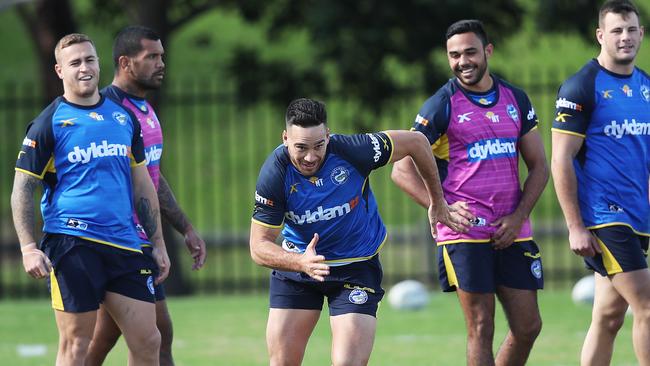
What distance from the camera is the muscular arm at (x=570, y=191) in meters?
7.57

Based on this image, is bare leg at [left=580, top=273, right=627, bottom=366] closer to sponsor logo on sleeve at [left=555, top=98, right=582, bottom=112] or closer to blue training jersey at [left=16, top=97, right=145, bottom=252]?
sponsor logo on sleeve at [left=555, top=98, right=582, bottom=112]

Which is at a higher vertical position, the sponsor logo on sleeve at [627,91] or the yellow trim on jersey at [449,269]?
the sponsor logo on sleeve at [627,91]

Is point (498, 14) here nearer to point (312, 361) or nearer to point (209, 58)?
point (312, 361)

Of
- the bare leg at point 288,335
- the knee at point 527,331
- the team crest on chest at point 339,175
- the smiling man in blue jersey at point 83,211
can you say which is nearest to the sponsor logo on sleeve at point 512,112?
the knee at point 527,331

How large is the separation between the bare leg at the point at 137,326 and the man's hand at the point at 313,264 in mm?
1198

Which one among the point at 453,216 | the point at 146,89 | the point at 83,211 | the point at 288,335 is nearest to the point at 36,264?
the point at 83,211

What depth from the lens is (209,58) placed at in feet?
129

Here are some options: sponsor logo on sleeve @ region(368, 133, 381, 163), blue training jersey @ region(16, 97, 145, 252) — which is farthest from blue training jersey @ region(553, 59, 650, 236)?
blue training jersey @ region(16, 97, 145, 252)

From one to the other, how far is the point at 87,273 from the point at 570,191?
9.54 ft

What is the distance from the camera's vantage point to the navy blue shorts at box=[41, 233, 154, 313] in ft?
23.5

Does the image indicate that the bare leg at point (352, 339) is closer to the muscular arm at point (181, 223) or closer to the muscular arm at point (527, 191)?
the muscular arm at point (527, 191)

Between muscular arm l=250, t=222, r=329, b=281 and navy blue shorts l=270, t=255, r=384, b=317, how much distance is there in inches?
11.3

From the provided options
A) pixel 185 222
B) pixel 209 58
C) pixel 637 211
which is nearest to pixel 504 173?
pixel 637 211

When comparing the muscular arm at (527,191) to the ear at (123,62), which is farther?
the ear at (123,62)
